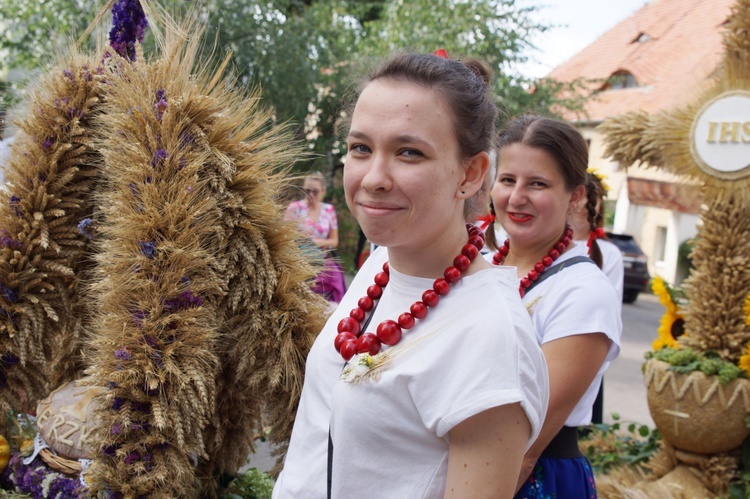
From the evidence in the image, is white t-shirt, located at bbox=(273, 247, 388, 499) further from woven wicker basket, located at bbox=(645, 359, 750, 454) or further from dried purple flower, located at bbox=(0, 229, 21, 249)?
woven wicker basket, located at bbox=(645, 359, 750, 454)

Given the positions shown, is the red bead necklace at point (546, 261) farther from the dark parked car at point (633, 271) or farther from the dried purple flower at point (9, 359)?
the dark parked car at point (633, 271)

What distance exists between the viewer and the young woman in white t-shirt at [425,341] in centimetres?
114

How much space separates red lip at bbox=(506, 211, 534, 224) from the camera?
2.15m

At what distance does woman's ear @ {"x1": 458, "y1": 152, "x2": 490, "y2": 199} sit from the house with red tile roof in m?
15.7

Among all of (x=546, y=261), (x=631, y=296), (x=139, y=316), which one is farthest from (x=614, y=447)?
(x=631, y=296)

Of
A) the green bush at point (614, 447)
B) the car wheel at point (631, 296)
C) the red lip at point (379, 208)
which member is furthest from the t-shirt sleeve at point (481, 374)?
the car wheel at point (631, 296)

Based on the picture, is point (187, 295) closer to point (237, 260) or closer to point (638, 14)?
point (237, 260)

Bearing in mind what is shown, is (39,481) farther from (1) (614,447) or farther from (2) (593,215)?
(1) (614,447)

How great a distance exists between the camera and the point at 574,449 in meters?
1.96

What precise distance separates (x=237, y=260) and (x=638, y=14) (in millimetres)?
24890

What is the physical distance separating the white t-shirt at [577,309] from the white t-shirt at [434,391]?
595 millimetres

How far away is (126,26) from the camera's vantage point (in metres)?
1.91

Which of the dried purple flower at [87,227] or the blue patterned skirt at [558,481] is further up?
the dried purple flower at [87,227]

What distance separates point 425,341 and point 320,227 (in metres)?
4.34
